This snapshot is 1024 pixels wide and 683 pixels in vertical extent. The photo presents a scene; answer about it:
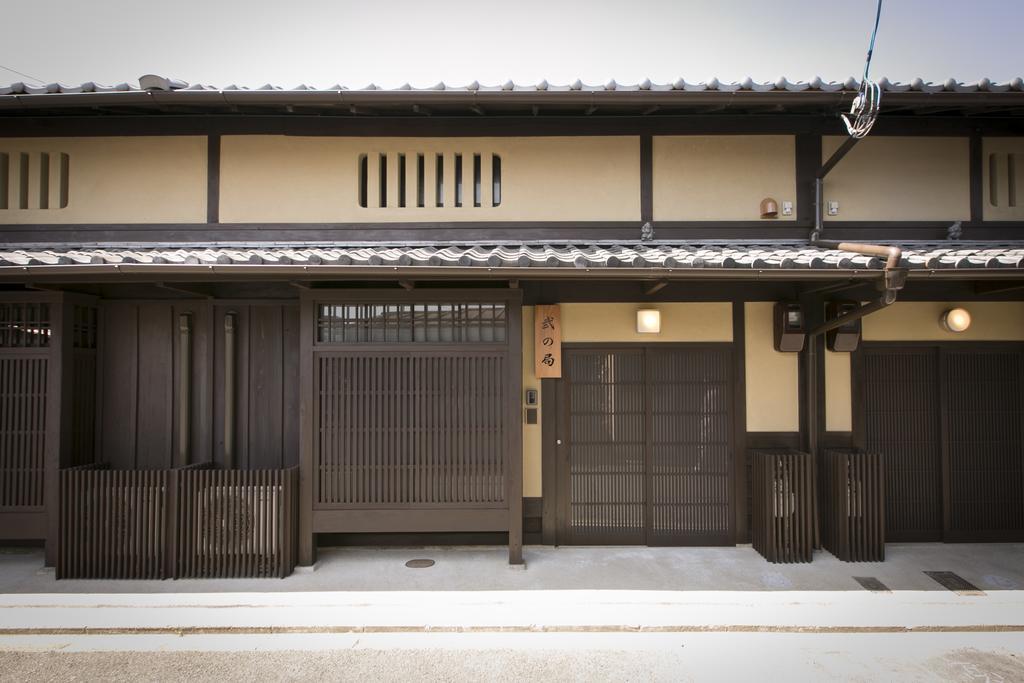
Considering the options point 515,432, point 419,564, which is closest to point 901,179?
point 515,432

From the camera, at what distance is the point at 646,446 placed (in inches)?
281

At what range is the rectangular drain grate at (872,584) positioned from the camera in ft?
19.1

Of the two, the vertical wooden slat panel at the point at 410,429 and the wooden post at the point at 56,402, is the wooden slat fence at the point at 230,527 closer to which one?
the vertical wooden slat panel at the point at 410,429

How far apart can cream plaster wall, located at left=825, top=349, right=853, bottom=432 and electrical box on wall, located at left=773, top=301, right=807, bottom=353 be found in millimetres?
511

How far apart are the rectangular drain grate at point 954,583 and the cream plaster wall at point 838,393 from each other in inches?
72.5

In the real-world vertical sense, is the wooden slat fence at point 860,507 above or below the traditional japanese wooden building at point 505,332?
below

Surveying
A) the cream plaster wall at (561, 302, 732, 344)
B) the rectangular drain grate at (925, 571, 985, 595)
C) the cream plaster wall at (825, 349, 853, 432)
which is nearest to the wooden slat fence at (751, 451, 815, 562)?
the cream plaster wall at (825, 349, 853, 432)

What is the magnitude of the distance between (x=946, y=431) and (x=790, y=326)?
2.60 meters

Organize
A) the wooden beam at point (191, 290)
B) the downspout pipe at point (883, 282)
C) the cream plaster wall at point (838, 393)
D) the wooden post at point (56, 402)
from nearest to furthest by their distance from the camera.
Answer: the downspout pipe at point (883, 282) < the wooden post at point (56, 402) < the wooden beam at point (191, 290) < the cream plaster wall at point (838, 393)

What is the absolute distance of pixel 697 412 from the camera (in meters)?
7.18

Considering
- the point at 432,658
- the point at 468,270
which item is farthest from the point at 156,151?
the point at 432,658

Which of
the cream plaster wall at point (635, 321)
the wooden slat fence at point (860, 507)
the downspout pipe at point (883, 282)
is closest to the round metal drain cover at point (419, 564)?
the cream plaster wall at point (635, 321)

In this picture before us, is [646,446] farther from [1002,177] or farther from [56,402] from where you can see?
[56,402]

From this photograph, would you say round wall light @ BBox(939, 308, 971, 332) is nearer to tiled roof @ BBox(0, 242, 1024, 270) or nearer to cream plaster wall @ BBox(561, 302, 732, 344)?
tiled roof @ BBox(0, 242, 1024, 270)
